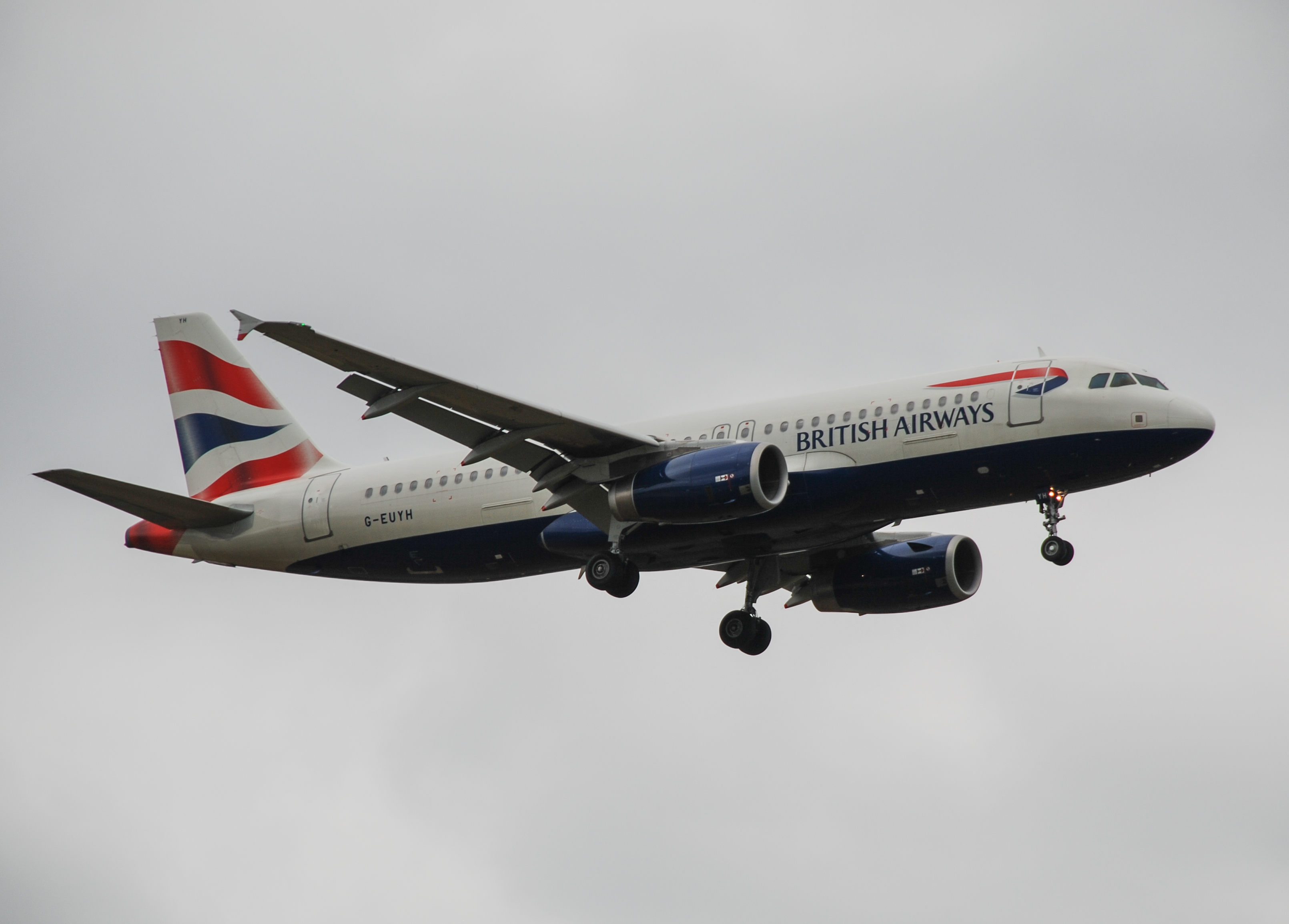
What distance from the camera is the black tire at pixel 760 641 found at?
39438 mm

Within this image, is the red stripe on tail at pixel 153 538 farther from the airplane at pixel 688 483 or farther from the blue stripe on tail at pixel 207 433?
the blue stripe on tail at pixel 207 433

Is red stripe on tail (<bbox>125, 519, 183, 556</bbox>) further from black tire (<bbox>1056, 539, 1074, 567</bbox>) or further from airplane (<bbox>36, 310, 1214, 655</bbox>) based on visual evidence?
black tire (<bbox>1056, 539, 1074, 567</bbox>)

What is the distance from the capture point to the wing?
30.5 m

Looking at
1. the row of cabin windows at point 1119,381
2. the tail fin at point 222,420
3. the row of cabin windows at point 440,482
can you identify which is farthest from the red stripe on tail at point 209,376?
the row of cabin windows at point 1119,381

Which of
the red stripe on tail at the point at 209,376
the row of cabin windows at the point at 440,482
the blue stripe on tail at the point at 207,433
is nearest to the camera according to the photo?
the row of cabin windows at the point at 440,482

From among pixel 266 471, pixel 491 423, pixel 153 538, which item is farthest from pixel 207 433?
pixel 491 423

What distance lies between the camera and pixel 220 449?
142 feet

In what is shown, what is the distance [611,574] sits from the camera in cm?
3541

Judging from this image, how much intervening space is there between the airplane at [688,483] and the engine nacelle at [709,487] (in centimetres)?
5

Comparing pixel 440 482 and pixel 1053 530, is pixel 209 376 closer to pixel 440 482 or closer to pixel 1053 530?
pixel 440 482

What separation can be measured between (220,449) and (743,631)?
15.4 meters

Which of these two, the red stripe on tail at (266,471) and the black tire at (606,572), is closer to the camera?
the black tire at (606,572)

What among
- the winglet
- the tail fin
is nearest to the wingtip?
the winglet

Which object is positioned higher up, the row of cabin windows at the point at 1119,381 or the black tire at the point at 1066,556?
the row of cabin windows at the point at 1119,381
